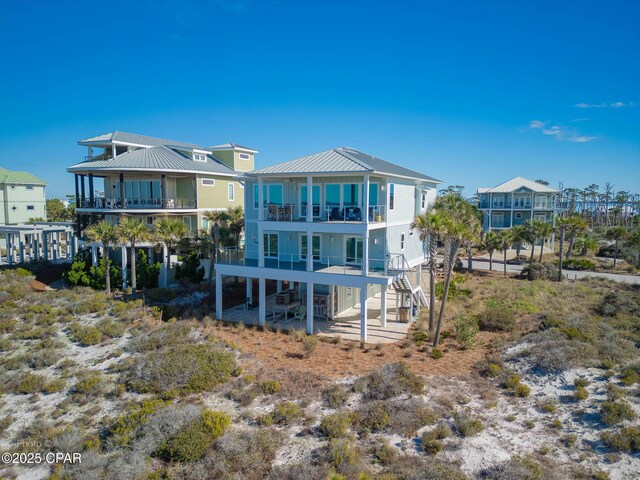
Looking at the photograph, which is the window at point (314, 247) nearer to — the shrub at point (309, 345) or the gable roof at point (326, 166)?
the gable roof at point (326, 166)

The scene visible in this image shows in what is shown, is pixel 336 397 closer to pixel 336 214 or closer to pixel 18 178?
pixel 336 214

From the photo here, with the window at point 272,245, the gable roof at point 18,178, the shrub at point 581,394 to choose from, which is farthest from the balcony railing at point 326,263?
the gable roof at point 18,178

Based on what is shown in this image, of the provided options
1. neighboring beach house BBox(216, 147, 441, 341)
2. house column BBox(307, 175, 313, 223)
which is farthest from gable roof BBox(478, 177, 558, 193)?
house column BBox(307, 175, 313, 223)

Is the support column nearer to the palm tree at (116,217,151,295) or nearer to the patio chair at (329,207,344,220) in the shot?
the palm tree at (116,217,151,295)

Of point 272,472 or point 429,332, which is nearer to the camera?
point 272,472

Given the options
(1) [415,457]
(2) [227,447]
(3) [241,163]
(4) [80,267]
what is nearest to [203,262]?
(4) [80,267]

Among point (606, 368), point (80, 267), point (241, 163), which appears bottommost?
point (606, 368)

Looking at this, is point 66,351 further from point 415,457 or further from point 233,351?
point 415,457
